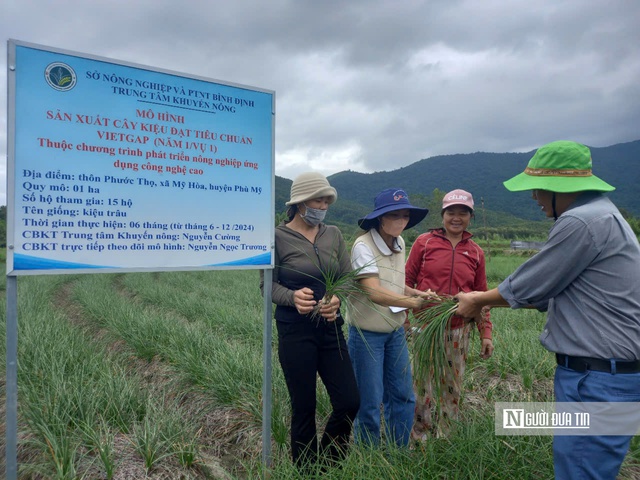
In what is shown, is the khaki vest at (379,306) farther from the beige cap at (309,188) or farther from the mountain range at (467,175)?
the mountain range at (467,175)

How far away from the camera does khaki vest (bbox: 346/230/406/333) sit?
259cm

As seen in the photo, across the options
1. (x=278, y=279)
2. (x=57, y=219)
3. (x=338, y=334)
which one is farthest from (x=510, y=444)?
(x=57, y=219)

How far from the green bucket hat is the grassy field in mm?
1279

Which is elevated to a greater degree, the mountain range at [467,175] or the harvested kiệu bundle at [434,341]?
the mountain range at [467,175]

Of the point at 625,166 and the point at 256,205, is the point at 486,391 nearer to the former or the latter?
the point at 256,205

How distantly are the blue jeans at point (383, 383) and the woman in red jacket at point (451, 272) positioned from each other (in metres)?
0.17

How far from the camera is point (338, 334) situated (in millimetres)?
2477

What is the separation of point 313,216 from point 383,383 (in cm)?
116

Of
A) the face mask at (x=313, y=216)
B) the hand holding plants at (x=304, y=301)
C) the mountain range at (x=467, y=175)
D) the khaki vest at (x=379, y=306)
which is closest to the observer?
the hand holding plants at (x=304, y=301)

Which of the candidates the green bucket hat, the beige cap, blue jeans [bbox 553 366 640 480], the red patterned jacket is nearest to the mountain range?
the red patterned jacket

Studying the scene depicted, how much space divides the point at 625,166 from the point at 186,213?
193335 millimetres

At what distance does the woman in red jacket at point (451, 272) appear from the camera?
2.79m

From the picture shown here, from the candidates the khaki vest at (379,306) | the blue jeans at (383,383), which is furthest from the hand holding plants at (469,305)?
the blue jeans at (383,383)

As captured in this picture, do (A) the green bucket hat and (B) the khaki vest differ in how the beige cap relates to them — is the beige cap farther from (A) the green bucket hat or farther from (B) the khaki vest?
(A) the green bucket hat
